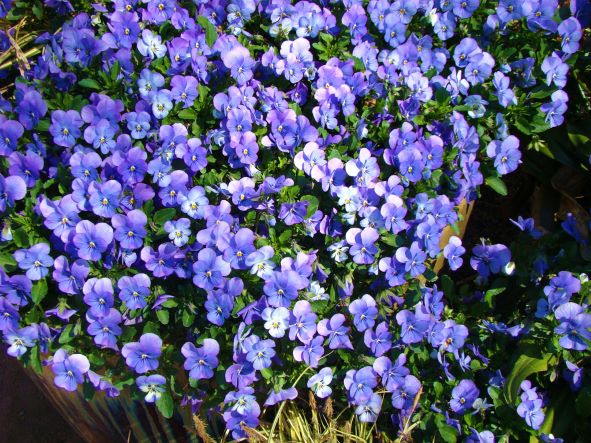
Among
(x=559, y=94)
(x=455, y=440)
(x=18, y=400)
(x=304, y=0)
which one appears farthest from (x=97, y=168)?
(x=18, y=400)

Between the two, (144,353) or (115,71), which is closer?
(144,353)

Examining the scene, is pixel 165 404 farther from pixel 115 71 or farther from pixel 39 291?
pixel 115 71

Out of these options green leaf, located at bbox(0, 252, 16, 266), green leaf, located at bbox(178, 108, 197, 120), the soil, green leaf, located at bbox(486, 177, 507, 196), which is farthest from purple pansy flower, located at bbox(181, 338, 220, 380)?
the soil

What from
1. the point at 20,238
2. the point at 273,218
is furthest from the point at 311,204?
the point at 20,238

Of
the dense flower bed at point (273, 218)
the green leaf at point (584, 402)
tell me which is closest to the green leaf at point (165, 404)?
the dense flower bed at point (273, 218)

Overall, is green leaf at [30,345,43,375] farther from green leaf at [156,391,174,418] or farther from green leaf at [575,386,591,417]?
green leaf at [575,386,591,417]

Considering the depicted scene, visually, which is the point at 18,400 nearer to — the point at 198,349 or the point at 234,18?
the point at 198,349
